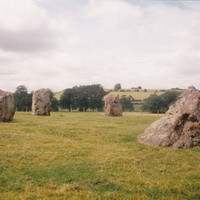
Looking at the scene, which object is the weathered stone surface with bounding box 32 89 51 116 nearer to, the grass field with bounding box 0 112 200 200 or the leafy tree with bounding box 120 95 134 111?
the grass field with bounding box 0 112 200 200

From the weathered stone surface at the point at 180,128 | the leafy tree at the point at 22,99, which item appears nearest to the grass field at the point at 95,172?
the weathered stone surface at the point at 180,128

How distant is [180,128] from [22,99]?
6268cm

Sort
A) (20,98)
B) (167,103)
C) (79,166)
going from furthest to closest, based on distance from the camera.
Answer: (167,103), (20,98), (79,166)

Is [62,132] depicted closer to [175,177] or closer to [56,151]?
[56,151]

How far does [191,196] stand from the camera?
528 centimetres

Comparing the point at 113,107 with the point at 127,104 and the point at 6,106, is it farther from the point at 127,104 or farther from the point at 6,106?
→ the point at 127,104

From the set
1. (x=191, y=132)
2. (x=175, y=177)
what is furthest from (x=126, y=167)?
(x=191, y=132)

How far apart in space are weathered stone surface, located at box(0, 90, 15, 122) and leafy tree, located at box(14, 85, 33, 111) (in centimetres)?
4866

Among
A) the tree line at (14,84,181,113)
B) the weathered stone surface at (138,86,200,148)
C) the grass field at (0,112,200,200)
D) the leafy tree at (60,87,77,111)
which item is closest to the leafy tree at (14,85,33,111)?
the tree line at (14,84,181,113)

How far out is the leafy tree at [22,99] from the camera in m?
65.8

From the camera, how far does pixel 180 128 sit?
11.6 m

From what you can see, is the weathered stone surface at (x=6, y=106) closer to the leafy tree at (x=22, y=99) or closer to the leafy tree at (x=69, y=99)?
the leafy tree at (x=22, y=99)

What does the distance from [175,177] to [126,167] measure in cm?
172

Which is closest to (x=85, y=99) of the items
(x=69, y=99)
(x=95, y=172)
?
(x=69, y=99)
